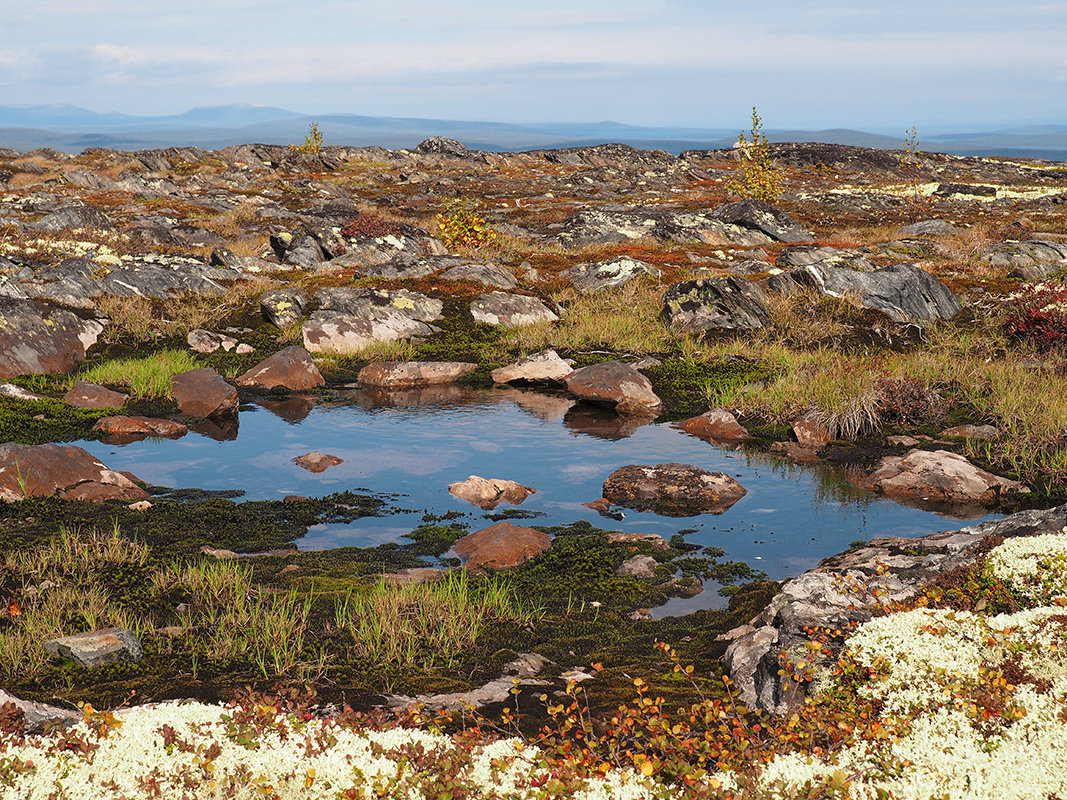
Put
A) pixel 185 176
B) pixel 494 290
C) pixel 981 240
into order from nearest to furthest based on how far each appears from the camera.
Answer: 1. pixel 494 290
2. pixel 981 240
3. pixel 185 176

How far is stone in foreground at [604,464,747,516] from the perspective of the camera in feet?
51.3

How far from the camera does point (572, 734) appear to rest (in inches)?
293

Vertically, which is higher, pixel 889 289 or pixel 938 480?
pixel 889 289

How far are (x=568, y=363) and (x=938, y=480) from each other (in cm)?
1193

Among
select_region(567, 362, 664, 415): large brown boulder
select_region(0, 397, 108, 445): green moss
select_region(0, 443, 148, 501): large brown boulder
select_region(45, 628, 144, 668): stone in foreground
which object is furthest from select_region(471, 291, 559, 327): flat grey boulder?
select_region(45, 628, 144, 668): stone in foreground

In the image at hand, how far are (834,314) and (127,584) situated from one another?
924 inches

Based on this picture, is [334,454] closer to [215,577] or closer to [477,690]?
[215,577]

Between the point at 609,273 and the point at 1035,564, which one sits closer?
the point at 1035,564

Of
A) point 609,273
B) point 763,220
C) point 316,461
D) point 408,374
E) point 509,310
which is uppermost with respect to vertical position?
point 763,220

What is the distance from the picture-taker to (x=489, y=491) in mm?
15961

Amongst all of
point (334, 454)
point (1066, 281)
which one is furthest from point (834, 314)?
point (334, 454)

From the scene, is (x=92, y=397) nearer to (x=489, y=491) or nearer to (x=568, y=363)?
(x=489, y=491)

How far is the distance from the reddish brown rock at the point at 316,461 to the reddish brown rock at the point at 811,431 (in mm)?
10369

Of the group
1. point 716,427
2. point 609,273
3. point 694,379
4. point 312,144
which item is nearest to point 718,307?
point 694,379
